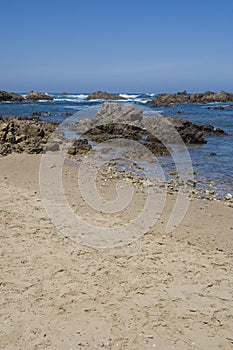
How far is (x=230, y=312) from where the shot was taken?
3.62m

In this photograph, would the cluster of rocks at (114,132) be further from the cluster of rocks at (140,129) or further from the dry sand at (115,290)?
the dry sand at (115,290)

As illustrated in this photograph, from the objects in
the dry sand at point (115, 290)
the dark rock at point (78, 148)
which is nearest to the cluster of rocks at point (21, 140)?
the dark rock at point (78, 148)

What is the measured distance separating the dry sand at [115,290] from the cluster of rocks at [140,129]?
9.46 meters

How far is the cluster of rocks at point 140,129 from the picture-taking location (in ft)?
57.2

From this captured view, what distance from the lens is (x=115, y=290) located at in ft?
12.9

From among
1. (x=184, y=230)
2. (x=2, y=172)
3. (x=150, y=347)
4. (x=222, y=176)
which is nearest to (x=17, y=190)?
(x=2, y=172)

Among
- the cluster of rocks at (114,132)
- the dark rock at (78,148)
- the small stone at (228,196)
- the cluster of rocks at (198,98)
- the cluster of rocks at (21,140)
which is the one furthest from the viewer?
the cluster of rocks at (198,98)

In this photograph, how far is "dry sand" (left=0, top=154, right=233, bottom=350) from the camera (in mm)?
3246

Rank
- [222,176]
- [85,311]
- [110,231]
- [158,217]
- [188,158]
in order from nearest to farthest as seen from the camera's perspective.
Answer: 1. [85,311]
2. [110,231]
3. [158,217]
4. [222,176]
5. [188,158]

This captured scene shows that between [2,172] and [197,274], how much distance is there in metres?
6.32

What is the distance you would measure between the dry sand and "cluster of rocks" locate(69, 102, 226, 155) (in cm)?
946

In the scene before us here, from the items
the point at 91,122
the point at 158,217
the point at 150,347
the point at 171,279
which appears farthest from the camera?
the point at 91,122

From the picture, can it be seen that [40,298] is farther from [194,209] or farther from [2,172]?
[2,172]

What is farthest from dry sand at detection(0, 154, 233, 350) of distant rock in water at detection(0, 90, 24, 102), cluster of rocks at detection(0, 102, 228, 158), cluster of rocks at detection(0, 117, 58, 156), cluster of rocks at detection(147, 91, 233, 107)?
distant rock in water at detection(0, 90, 24, 102)
